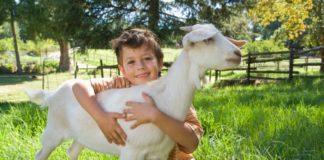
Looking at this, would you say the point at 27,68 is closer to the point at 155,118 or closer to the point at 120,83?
the point at 120,83

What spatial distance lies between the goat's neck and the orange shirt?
1.08 ft

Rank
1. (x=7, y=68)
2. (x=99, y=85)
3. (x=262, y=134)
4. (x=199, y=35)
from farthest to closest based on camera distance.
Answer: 1. (x=7, y=68)
2. (x=262, y=134)
3. (x=99, y=85)
4. (x=199, y=35)

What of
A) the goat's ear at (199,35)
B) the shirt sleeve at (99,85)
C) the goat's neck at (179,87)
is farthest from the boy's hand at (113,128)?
the goat's ear at (199,35)

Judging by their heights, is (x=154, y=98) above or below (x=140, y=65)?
below

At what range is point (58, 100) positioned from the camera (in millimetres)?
2520

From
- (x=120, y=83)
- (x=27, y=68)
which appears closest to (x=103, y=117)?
(x=120, y=83)

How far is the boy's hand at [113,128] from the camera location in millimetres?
2100

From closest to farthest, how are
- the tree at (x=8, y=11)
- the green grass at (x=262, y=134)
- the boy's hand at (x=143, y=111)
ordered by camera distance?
the boy's hand at (x=143, y=111), the green grass at (x=262, y=134), the tree at (x=8, y=11)

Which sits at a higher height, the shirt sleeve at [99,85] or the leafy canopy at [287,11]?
the leafy canopy at [287,11]

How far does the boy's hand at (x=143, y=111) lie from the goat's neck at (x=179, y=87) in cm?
9

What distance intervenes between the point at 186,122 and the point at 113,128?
507 millimetres

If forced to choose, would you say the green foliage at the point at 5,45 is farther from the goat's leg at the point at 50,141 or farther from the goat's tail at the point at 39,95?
the goat's leg at the point at 50,141

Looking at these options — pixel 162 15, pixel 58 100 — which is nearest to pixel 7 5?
pixel 162 15

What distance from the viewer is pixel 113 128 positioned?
2104mm
